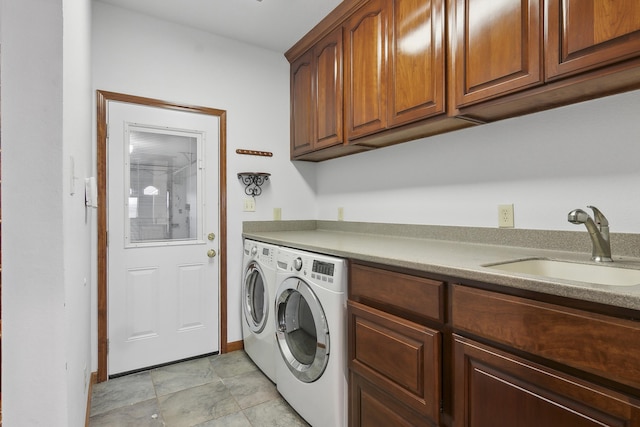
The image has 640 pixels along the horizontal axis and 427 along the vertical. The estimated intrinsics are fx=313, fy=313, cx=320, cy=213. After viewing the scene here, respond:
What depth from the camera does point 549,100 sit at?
1351mm

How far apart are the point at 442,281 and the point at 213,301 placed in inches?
78.9

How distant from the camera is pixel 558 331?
2.61 feet

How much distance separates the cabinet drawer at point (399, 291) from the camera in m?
1.10

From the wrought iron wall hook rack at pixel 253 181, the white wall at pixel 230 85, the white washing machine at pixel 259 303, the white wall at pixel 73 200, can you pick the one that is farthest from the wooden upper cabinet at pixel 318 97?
the white wall at pixel 73 200

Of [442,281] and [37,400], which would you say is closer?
[37,400]

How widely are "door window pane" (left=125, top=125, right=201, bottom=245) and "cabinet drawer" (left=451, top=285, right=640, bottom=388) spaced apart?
6.91 ft

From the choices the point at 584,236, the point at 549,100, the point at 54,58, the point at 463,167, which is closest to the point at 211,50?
the point at 54,58

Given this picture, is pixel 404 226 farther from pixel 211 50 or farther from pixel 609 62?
pixel 211 50

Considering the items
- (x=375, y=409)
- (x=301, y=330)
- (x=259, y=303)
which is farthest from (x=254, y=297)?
(x=375, y=409)

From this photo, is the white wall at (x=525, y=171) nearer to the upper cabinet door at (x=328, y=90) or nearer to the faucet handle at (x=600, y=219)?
the faucet handle at (x=600, y=219)

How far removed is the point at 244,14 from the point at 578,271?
2.53m

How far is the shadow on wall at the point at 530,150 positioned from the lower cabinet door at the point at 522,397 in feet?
3.15

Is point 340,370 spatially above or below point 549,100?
below

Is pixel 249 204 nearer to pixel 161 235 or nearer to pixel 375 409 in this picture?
pixel 161 235
